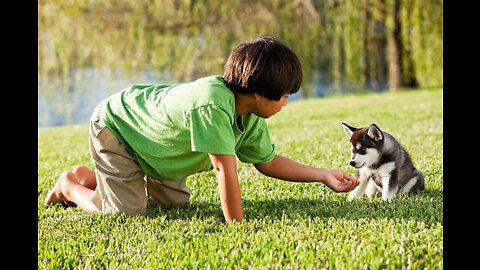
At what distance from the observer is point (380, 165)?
392cm

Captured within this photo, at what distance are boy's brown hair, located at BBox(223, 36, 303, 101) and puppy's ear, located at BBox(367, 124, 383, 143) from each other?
68 centimetres

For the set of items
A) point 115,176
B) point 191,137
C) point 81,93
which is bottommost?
point 81,93

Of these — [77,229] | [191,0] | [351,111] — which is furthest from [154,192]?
[191,0]

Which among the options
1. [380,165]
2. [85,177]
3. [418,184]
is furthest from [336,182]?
[85,177]

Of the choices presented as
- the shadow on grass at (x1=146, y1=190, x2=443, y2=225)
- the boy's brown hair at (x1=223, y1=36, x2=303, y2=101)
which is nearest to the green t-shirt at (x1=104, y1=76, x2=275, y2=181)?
the boy's brown hair at (x1=223, y1=36, x2=303, y2=101)

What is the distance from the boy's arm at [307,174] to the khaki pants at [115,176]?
0.61 metres

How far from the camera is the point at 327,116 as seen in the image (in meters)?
9.34

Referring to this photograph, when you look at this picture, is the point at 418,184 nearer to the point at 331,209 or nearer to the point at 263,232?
the point at 331,209

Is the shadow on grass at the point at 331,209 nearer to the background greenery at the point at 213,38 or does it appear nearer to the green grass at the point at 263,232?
the green grass at the point at 263,232

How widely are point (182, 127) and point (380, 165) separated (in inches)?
47.7

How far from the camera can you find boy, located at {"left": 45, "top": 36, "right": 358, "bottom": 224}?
3330 mm

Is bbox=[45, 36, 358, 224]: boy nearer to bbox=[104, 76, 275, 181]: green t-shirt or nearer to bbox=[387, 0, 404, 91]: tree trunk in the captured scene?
bbox=[104, 76, 275, 181]: green t-shirt
